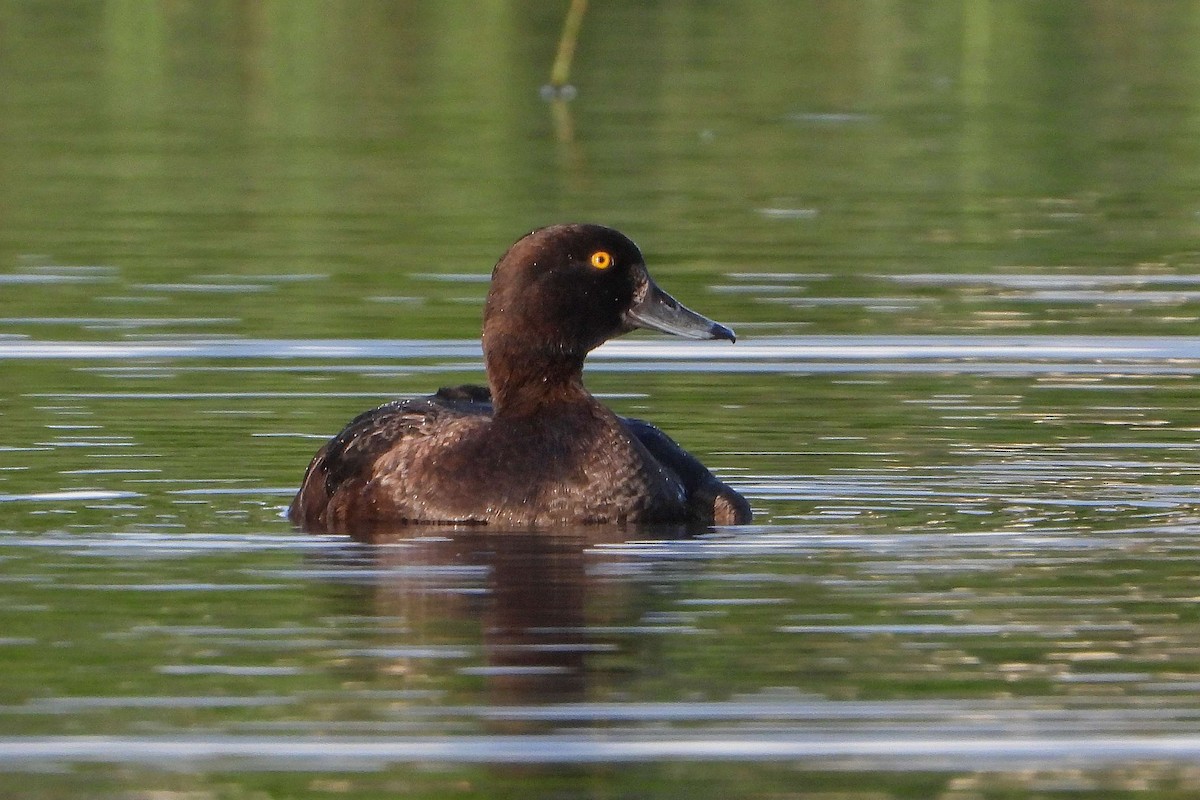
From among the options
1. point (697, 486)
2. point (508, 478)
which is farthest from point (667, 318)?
point (508, 478)

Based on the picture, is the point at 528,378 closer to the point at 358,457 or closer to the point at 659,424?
the point at 358,457

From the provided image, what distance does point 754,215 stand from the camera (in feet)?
62.0

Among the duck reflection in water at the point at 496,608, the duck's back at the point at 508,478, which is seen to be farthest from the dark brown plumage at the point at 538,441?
the duck reflection in water at the point at 496,608

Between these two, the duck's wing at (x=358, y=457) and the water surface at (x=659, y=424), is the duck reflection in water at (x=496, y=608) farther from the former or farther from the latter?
the duck's wing at (x=358, y=457)

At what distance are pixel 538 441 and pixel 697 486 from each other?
1.91ft

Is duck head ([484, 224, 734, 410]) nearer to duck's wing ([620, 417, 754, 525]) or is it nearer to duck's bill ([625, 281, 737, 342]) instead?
duck's bill ([625, 281, 737, 342])

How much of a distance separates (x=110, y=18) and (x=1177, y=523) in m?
28.5

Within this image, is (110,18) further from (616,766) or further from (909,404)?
(616,766)

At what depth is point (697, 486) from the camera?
31.9ft

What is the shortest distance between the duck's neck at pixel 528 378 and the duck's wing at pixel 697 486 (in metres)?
0.26

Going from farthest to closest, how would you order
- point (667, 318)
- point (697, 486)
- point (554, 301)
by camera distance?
point (667, 318) < point (554, 301) < point (697, 486)

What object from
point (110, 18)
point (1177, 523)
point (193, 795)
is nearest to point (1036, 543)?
point (1177, 523)

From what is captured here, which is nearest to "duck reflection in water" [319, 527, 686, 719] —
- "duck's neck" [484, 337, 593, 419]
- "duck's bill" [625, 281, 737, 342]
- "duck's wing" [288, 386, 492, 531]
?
"duck's wing" [288, 386, 492, 531]

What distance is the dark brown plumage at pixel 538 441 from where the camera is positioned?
31.3 ft
